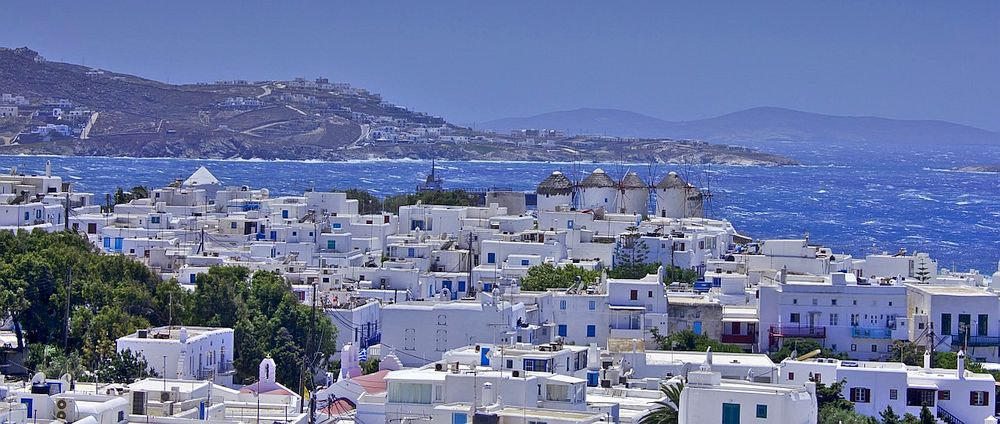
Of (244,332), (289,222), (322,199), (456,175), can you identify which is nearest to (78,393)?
(244,332)

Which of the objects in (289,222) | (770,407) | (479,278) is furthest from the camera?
(289,222)

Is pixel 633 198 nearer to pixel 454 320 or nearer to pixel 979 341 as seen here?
pixel 979 341

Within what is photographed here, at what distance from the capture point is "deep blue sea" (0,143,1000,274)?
82.7 meters

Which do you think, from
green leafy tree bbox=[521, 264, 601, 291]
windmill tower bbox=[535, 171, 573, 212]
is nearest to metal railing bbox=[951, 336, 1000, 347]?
green leafy tree bbox=[521, 264, 601, 291]

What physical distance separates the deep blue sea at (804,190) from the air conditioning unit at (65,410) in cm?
4975

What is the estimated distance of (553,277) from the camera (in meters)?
38.2

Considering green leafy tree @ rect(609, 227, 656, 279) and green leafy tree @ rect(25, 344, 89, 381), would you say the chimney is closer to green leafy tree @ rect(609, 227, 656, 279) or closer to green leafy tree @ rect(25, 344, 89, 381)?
green leafy tree @ rect(25, 344, 89, 381)

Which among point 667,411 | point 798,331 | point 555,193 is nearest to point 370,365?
point 798,331

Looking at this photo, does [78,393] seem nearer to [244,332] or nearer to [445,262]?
[244,332]

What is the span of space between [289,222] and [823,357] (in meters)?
20.0

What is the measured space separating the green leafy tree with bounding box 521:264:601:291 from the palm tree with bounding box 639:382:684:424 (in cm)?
1535

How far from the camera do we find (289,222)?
47469mm

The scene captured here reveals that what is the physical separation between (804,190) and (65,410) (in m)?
127

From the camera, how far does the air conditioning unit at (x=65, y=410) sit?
18281mm
